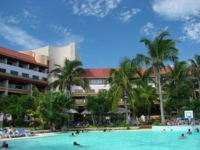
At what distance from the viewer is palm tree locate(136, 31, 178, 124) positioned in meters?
30.2

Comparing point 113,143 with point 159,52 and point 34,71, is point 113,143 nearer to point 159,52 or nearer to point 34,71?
point 159,52

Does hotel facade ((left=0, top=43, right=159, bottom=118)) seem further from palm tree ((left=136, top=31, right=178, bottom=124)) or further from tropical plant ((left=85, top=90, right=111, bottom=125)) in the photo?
palm tree ((left=136, top=31, right=178, bottom=124))

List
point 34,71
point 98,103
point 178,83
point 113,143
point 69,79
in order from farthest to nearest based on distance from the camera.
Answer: point 34,71 < point 178,83 < point 69,79 < point 98,103 < point 113,143

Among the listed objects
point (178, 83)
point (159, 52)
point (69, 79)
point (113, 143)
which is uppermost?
point (159, 52)

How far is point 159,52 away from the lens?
30656 mm

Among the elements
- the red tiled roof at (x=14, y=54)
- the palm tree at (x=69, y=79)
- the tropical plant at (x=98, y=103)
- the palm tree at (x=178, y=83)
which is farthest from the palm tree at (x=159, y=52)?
the red tiled roof at (x=14, y=54)

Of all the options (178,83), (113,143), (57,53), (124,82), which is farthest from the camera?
(57,53)

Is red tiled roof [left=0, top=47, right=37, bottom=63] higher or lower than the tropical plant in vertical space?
higher

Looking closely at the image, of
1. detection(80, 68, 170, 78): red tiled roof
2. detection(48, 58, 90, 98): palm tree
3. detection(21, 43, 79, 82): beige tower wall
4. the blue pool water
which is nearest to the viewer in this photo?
the blue pool water

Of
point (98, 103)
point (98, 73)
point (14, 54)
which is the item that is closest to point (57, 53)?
point (98, 73)

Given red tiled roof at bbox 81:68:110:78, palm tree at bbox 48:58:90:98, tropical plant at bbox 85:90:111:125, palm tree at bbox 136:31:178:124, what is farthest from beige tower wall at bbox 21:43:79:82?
palm tree at bbox 136:31:178:124

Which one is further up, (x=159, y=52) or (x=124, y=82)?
(x=159, y=52)

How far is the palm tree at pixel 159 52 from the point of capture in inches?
1188

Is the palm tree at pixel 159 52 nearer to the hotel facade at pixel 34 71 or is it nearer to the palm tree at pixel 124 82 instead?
the palm tree at pixel 124 82
